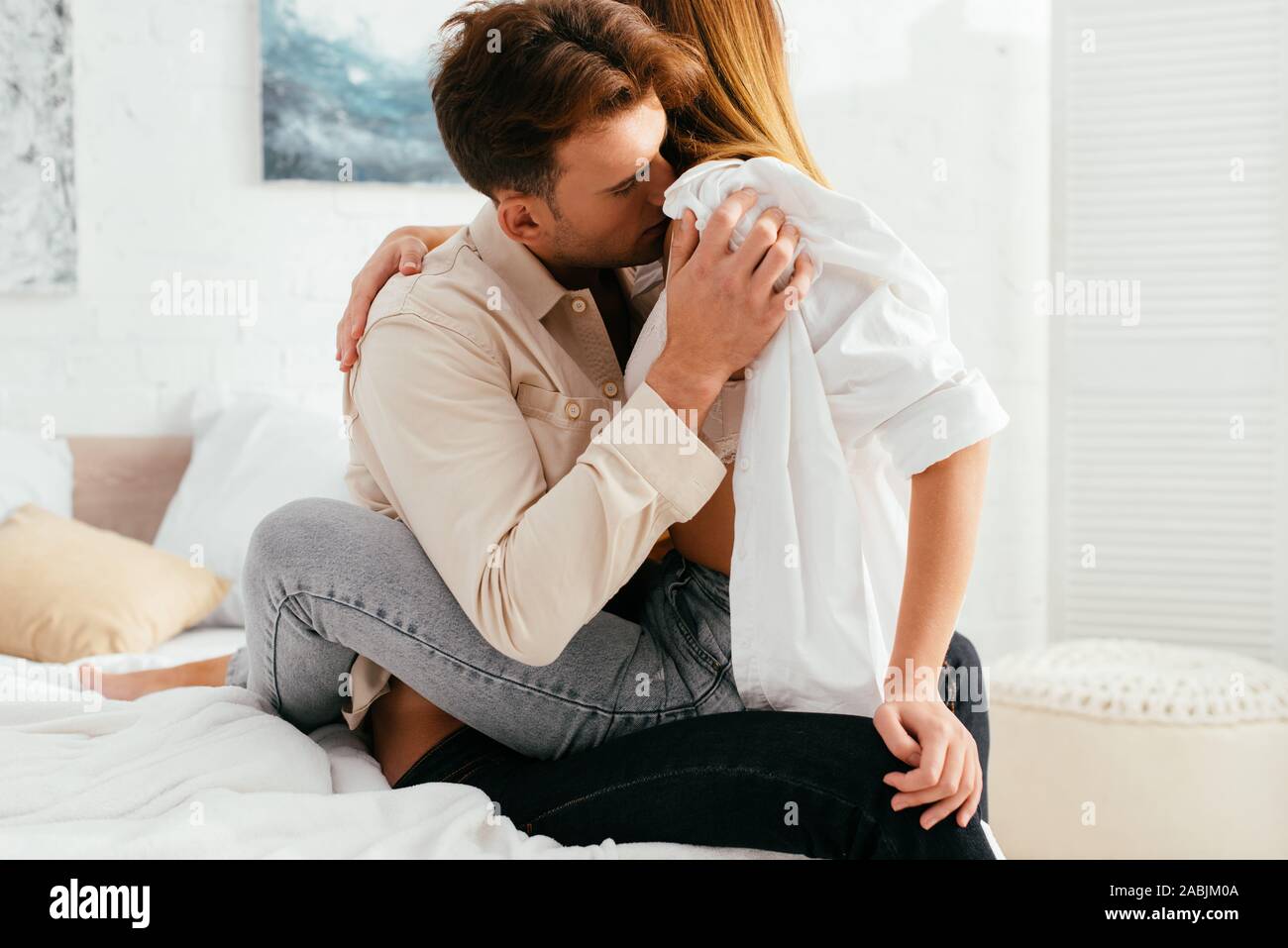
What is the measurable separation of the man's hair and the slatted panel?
175 centimetres

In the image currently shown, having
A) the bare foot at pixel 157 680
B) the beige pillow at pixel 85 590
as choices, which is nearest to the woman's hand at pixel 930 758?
the bare foot at pixel 157 680

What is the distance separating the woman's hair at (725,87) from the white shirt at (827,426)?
106mm

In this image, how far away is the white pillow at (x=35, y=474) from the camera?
2.18 m

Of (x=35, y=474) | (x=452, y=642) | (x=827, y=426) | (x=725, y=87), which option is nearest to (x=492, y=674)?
(x=452, y=642)

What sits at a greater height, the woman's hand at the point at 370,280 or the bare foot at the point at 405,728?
the woman's hand at the point at 370,280

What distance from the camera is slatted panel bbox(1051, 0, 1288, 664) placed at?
7.89 feet

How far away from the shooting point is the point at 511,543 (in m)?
0.96

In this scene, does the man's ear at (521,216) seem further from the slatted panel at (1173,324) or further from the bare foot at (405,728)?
the slatted panel at (1173,324)

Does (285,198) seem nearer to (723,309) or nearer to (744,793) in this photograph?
(723,309)

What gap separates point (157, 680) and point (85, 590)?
0.44 metres

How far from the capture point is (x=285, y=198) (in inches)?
96.5

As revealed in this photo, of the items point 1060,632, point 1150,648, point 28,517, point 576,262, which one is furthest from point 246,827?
point 1060,632

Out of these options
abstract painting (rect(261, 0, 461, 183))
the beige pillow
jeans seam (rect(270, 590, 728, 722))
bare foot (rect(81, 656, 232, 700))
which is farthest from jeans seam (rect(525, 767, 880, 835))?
abstract painting (rect(261, 0, 461, 183))
